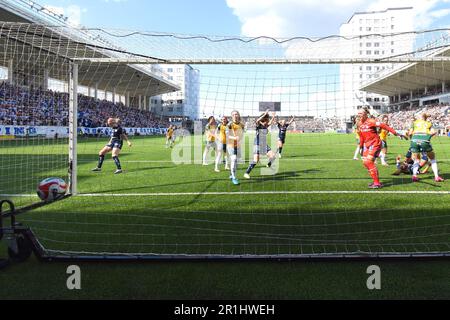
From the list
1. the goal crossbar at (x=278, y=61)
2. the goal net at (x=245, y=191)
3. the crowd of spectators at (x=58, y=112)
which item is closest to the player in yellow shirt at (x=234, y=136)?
the goal net at (x=245, y=191)

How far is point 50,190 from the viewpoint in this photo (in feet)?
24.8

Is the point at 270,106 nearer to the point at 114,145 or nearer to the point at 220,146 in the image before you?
the point at 220,146

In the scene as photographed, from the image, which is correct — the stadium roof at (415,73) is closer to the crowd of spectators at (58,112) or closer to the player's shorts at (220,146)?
the crowd of spectators at (58,112)

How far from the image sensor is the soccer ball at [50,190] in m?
7.49

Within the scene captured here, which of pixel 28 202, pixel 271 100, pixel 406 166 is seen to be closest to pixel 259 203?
pixel 271 100

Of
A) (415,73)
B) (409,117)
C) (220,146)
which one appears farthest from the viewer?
(409,117)

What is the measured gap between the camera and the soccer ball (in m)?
7.49

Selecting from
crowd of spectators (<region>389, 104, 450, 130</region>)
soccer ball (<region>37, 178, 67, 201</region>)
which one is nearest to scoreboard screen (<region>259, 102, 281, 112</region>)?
soccer ball (<region>37, 178, 67, 201</region>)

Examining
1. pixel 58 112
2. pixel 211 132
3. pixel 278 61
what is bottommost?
pixel 211 132

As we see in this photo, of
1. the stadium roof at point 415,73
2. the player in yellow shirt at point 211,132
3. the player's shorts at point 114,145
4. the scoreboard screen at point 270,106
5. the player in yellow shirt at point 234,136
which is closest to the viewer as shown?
the stadium roof at point 415,73

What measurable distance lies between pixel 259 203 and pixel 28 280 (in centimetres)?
453

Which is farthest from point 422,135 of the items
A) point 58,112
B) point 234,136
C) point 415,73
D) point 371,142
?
point 58,112

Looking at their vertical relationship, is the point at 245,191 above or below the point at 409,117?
below

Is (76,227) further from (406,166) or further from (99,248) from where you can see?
(406,166)
